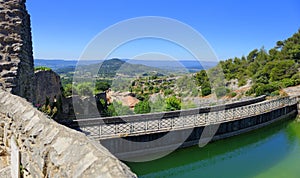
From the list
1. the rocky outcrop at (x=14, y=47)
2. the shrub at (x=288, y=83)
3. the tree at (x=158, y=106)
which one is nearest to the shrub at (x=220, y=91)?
the shrub at (x=288, y=83)

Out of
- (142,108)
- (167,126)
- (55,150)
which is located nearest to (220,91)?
(142,108)

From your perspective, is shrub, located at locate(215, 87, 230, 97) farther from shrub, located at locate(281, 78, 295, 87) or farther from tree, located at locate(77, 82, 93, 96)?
tree, located at locate(77, 82, 93, 96)

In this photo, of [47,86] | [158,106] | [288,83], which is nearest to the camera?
[47,86]

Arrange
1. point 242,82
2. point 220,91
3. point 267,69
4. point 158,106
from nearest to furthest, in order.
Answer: point 158,106 < point 220,91 < point 267,69 < point 242,82

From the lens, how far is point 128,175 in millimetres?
1332

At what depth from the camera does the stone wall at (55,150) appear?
1403 millimetres

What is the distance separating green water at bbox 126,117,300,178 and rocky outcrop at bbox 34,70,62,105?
3.95 m

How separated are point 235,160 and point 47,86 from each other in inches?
282

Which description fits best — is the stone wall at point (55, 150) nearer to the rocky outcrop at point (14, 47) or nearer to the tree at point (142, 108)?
the rocky outcrop at point (14, 47)

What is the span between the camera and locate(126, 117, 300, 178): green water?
7137mm

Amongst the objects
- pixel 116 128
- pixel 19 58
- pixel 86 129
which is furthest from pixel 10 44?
pixel 116 128

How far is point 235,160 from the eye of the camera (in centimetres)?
817

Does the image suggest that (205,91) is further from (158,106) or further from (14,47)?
(14,47)

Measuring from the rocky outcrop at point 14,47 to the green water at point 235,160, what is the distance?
399 centimetres
